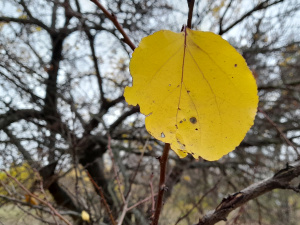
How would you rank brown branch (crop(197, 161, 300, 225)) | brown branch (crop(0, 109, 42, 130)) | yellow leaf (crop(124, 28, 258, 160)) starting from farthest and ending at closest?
brown branch (crop(0, 109, 42, 130))
brown branch (crop(197, 161, 300, 225))
yellow leaf (crop(124, 28, 258, 160))

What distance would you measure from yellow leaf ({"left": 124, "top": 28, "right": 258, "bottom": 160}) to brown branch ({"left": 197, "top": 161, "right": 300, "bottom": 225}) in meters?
0.22

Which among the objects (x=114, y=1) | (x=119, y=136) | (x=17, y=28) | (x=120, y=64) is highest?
(x=17, y=28)

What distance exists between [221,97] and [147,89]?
0.46ft

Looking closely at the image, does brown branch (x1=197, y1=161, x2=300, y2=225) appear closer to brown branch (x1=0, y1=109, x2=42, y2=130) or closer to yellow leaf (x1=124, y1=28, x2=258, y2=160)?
yellow leaf (x1=124, y1=28, x2=258, y2=160)

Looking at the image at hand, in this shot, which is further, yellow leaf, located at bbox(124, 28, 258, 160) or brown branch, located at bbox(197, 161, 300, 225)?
brown branch, located at bbox(197, 161, 300, 225)

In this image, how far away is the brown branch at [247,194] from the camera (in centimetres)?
59

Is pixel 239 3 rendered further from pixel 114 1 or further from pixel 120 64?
pixel 120 64

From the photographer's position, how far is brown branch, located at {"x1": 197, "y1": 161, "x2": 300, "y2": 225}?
1.93 ft

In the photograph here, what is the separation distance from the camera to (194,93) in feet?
1.51

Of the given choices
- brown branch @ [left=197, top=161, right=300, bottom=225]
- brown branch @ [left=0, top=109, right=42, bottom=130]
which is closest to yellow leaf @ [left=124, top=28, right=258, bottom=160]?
brown branch @ [left=197, top=161, right=300, bottom=225]

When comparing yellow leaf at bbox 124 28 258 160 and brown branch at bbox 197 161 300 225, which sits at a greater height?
yellow leaf at bbox 124 28 258 160

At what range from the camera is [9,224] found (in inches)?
79.0

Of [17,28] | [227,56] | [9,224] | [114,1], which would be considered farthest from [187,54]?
[17,28]

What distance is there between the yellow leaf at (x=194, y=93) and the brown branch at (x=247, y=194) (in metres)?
0.22
